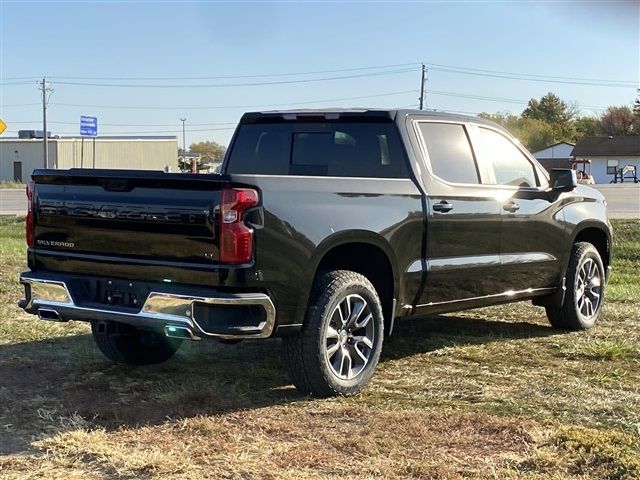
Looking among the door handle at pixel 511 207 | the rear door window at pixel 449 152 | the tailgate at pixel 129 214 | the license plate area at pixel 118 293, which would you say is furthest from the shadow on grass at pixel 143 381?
the rear door window at pixel 449 152

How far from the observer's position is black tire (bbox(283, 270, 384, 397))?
5109 millimetres

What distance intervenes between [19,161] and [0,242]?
2319 inches

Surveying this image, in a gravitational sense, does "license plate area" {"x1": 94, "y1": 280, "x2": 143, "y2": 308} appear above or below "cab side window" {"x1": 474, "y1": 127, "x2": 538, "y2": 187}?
below

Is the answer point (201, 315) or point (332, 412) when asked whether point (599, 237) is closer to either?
point (332, 412)

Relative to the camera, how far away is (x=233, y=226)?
465 cm

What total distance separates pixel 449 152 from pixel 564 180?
4.42 feet

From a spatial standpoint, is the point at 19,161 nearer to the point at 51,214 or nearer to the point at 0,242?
the point at 0,242

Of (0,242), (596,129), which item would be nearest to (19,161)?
(0,242)

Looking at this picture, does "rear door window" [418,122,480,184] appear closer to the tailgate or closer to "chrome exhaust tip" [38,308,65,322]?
the tailgate

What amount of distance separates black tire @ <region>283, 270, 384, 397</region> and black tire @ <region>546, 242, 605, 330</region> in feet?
8.58

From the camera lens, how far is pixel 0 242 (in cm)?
1530

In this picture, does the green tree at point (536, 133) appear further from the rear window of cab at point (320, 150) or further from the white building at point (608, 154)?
the rear window of cab at point (320, 150)

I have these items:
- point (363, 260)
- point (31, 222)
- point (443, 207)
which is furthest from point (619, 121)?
point (31, 222)

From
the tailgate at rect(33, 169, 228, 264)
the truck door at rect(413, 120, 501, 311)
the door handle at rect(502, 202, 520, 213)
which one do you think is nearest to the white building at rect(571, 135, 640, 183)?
the door handle at rect(502, 202, 520, 213)
